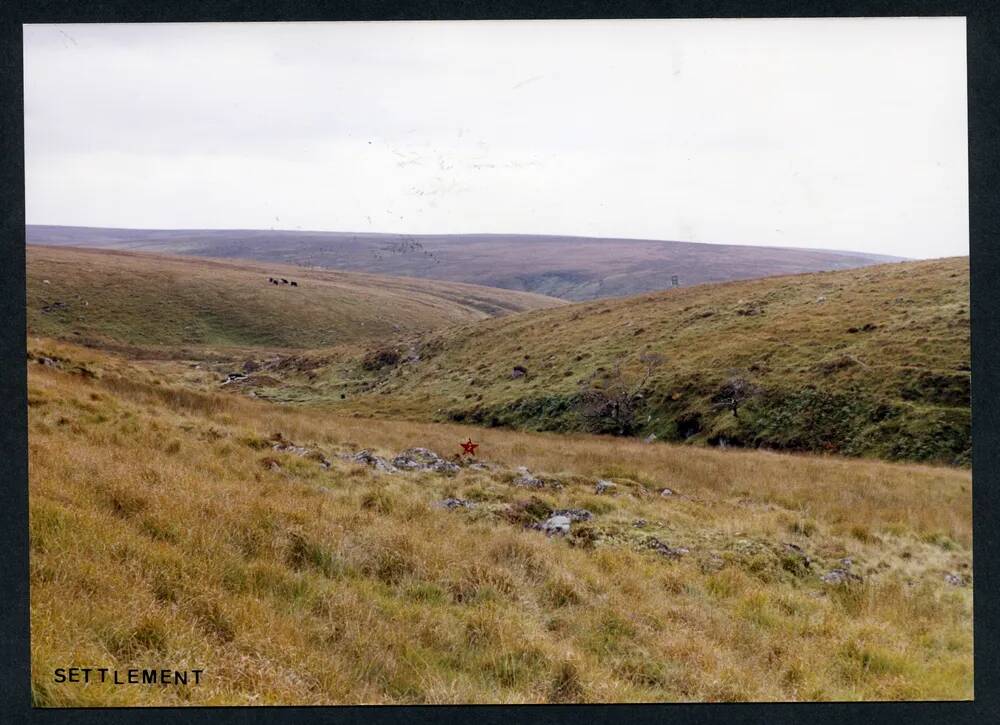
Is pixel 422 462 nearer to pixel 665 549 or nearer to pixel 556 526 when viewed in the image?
pixel 556 526

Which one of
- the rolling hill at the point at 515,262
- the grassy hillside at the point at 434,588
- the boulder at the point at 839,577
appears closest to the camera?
the grassy hillside at the point at 434,588

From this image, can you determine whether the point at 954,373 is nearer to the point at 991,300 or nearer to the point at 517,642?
the point at 991,300

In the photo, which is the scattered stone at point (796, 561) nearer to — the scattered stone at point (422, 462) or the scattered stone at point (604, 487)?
the scattered stone at point (604, 487)

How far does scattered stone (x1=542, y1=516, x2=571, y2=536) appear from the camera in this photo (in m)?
7.50

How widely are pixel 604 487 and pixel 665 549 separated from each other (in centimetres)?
283

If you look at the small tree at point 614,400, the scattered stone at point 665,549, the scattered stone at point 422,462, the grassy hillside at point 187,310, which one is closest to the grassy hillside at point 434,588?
the scattered stone at point 665,549

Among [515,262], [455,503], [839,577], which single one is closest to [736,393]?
[839,577]

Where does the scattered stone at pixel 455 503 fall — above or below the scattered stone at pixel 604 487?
above

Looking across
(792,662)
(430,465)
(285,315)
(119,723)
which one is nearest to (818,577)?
(792,662)

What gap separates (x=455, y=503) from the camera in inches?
319

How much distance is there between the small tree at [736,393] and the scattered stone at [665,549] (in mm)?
10836

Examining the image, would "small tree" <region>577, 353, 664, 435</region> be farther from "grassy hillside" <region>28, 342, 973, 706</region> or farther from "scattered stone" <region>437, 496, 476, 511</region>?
"scattered stone" <region>437, 496, 476, 511</region>

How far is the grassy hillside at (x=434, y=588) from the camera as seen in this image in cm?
486

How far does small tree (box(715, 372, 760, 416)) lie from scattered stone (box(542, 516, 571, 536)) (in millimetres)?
11038
